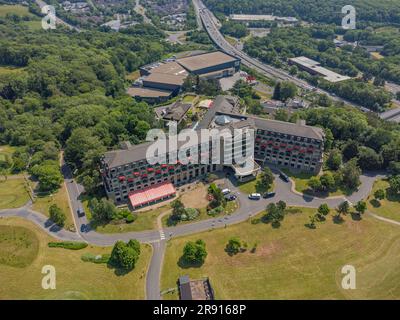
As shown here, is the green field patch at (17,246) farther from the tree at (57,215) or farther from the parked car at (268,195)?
the parked car at (268,195)

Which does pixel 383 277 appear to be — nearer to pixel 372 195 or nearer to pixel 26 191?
pixel 372 195

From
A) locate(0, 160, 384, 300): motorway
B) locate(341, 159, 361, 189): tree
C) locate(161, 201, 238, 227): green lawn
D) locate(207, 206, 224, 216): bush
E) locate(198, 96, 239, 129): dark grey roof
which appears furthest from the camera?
locate(198, 96, 239, 129): dark grey roof

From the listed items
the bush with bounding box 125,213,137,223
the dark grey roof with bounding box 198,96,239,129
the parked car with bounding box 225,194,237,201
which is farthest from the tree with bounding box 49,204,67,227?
the dark grey roof with bounding box 198,96,239,129

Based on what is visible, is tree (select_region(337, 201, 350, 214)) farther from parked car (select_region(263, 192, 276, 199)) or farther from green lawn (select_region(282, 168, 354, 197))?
parked car (select_region(263, 192, 276, 199))

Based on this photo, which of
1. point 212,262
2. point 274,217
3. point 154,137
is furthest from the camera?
point 154,137

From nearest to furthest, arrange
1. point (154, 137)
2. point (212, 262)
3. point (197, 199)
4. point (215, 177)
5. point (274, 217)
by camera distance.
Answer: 1. point (212, 262)
2. point (274, 217)
3. point (197, 199)
4. point (215, 177)
5. point (154, 137)

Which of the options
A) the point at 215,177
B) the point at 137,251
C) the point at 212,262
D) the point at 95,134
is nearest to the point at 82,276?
the point at 137,251
